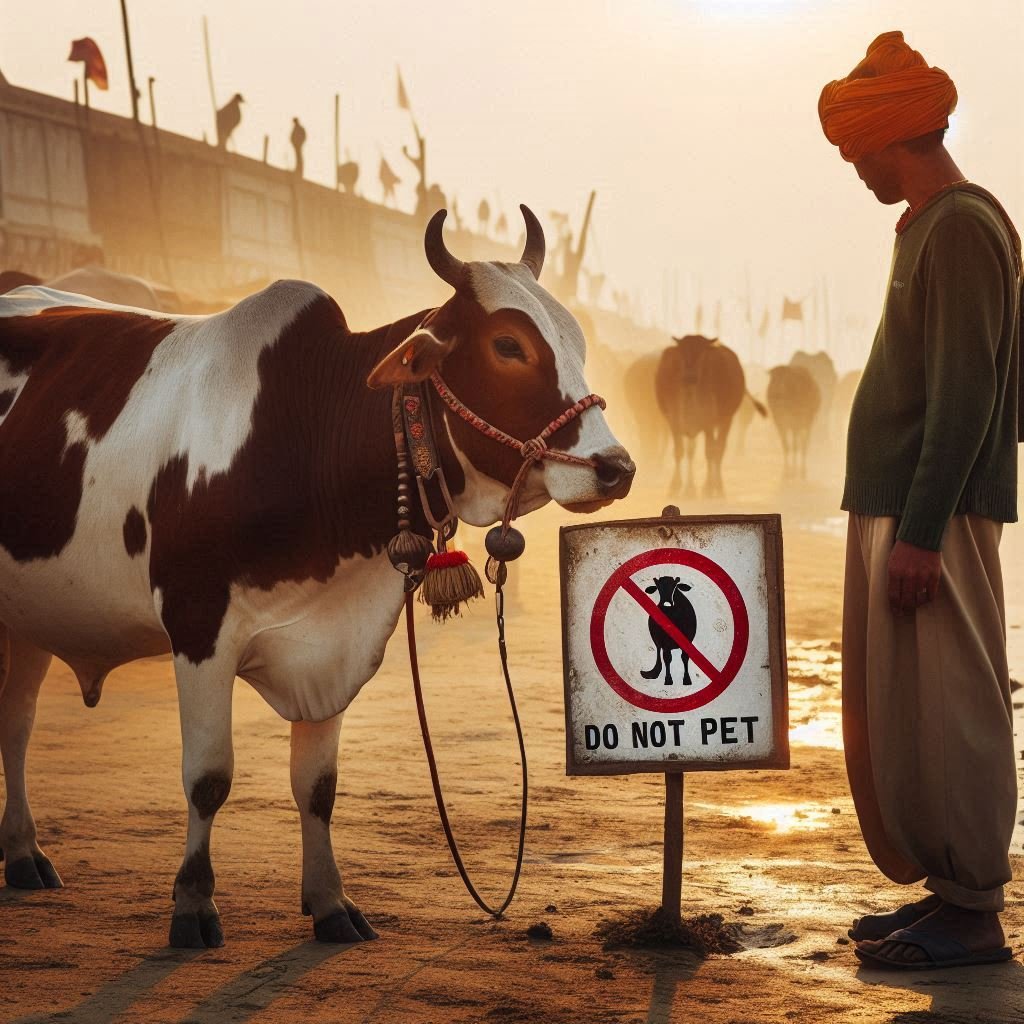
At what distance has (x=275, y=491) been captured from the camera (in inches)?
170

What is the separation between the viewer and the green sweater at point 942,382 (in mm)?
3787

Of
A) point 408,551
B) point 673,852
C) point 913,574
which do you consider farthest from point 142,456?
point 913,574

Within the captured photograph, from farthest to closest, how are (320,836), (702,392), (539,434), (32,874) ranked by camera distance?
(702,392), (32,874), (320,836), (539,434)

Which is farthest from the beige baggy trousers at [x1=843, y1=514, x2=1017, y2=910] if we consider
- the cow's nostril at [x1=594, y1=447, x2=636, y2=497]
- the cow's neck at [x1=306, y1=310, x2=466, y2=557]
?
the cow's neck at [x1=306, y1=310, x2=466, y2=557]

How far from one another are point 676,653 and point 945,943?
951 mm

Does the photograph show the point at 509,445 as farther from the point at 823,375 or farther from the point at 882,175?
the point at 823,375

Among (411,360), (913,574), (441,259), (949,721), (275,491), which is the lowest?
(949,721)

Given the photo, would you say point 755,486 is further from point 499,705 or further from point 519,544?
point 519,544

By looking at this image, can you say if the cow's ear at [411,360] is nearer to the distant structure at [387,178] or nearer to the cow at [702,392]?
the cow at [702,392]

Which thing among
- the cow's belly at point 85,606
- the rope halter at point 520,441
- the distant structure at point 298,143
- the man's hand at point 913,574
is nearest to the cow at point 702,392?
the distant structure at point 298,143

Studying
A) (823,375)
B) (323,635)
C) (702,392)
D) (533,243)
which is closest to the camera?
(323,635)

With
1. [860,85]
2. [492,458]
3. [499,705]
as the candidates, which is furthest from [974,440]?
[499,705]

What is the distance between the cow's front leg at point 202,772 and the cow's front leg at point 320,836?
273 millimetres

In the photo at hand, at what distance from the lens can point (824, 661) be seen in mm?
10289
